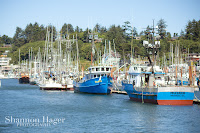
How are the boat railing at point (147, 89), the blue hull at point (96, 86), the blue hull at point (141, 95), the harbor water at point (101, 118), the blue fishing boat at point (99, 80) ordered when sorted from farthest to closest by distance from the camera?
1. the blue hull at point (96, 86)
2. the blue fishing boat at point (99, 80)
3. the blue hull at point (141, 95)
4. the boat railing at point (147, 89)
5. the harbor water at point (101, 118)

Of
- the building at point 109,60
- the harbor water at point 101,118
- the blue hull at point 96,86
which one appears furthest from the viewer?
the building at point 109,60

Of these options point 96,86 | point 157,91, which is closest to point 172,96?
point 157,91

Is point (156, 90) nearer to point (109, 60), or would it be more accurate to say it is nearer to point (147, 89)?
point (147, 89)

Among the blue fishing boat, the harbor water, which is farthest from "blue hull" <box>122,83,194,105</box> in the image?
the blue fishing boat

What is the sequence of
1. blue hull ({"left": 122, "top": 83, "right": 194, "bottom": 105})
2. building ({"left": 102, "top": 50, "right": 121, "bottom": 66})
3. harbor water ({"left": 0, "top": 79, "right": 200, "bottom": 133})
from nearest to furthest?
1. harbor water ({"left": 0, "top": 79, "right": 200, "bottom": 133})
2. blue hull ({"left": 122, "top": 83, "right": 194, "bottom": 105})
3. building ({"left": 102, "top": 50, "right": 121, "bottom": 66})

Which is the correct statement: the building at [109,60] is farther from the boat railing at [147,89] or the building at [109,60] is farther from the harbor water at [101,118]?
the harbor water at [101,118]

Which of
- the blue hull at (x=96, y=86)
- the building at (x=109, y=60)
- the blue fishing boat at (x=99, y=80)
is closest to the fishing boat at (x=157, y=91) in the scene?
the blue fishing boat at (x=99, y=80)

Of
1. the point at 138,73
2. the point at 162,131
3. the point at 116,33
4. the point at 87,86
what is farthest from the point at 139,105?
the point at 116,33

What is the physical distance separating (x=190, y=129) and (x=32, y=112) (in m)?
22.2

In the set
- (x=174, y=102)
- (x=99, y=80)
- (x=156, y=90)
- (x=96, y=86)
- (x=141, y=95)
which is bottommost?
(x=174, y=102)

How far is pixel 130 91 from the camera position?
195 ft

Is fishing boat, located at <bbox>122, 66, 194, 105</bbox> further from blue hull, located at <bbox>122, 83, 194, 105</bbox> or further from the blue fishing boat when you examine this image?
the blue fishing boat

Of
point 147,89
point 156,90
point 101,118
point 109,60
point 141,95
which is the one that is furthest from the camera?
point 109,60

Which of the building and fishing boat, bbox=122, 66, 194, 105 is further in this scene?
the building
